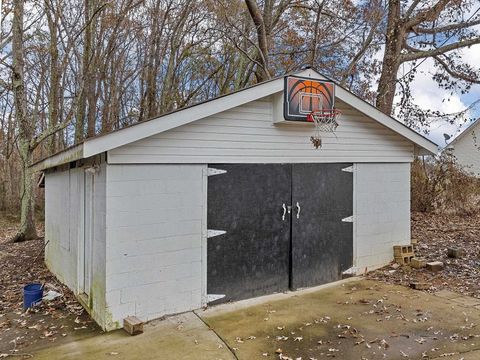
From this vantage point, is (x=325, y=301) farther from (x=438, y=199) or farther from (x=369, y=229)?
(x=438, y=199)

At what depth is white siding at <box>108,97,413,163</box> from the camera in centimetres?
442

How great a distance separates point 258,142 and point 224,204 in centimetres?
97

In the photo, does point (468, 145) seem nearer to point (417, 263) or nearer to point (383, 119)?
point (417, 263)

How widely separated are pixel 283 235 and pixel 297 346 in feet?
6.06

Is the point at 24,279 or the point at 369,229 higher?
the point at 369,229

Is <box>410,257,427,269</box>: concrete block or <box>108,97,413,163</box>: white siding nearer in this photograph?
<box>108,97,413,163</box>: white siding

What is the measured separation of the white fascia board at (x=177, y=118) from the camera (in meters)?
3.87

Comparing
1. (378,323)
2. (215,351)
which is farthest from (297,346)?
(378,323)

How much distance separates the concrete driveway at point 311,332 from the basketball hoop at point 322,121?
222 centimetres

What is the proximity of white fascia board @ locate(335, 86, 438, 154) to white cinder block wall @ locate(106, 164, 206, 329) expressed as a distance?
8.08 feet

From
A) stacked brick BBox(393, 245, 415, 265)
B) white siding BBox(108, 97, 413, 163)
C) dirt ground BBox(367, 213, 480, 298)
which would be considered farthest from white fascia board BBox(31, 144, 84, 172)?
stacked brick BBox(393, 245, 415, 265)

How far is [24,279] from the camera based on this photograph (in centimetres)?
647

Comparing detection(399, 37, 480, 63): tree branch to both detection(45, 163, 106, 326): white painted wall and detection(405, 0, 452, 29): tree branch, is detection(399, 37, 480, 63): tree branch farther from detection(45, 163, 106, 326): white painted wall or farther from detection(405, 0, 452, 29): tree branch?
detection(45, 163, 106, 326): white painted wall

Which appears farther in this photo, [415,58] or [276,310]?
[415,58]
